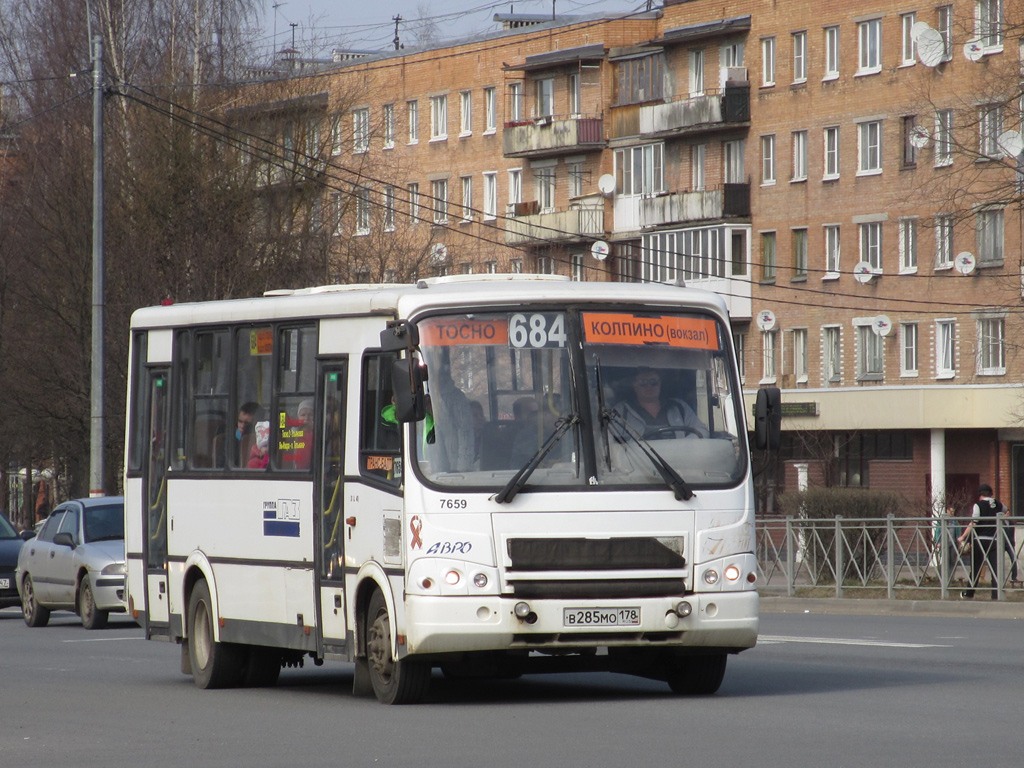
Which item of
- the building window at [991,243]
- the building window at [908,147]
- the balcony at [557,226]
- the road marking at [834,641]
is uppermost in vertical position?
the building window at [908,147]

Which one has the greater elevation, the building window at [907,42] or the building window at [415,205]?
the building window at [907,42]

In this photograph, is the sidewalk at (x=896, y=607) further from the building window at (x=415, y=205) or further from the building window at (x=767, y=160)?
the building window at (x=415, y=205)

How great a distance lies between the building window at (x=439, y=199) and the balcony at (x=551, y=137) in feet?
12.5

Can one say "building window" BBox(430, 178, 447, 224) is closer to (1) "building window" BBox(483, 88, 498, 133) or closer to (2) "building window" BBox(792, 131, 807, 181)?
(1) "building window" BBox(483, 88, 498, 133)

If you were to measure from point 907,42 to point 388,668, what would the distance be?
50223 mm

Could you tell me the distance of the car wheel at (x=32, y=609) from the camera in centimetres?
2689

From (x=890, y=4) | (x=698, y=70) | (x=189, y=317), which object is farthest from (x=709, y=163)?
(x=189, y=317)

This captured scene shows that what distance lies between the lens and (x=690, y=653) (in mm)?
13711

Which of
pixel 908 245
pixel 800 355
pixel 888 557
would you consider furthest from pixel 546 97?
pixel 888 557

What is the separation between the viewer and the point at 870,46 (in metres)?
62.1

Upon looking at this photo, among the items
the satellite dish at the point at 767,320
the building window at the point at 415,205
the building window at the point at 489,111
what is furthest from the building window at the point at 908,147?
the building window at the point at 415,205

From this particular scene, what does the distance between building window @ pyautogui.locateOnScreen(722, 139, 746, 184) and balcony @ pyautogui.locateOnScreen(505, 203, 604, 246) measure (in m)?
5.45

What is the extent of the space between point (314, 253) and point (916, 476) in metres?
22.9

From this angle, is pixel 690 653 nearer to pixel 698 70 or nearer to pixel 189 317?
pixel 189 317
